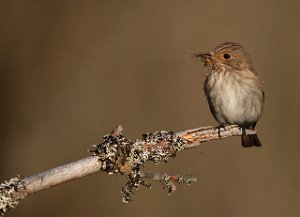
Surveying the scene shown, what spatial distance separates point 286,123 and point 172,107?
1086 millimetres

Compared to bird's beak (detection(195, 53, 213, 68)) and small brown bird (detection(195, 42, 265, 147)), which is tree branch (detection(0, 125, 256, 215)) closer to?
small brown bird (detection(195, 42, 265, 147))

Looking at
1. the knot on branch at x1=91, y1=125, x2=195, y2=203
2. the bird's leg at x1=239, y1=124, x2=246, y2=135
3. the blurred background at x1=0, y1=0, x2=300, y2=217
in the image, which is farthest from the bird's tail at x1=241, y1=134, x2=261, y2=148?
the knot on branch at x1=91, y1=125, x2=195, y2=203

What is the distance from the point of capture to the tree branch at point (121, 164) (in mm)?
3635

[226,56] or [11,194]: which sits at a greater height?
[226,56]

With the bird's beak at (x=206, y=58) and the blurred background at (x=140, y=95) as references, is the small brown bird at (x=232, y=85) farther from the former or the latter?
the blurred background at (x=140, y=95)

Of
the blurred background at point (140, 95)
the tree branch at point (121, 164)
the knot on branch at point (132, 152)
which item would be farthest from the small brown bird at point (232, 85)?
the knot on branch at point (132, 152)

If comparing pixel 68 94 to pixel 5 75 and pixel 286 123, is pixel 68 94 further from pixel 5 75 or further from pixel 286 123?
pixel 286 123

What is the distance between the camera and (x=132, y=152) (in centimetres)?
404

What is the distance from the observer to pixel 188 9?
680 centimetres

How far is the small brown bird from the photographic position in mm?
5742

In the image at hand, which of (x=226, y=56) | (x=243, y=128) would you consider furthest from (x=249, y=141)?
(x=226, y=56)

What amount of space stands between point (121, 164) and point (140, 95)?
2778 mm

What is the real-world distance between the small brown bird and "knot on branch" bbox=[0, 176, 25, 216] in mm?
2466

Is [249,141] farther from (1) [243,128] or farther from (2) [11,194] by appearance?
(2) [11,194]
